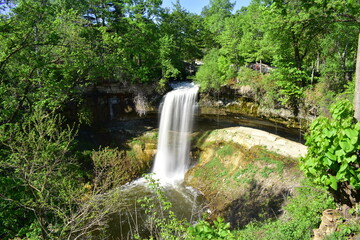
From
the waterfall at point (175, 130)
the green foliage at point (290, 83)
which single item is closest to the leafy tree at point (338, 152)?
the green foliage at point (290, 83)

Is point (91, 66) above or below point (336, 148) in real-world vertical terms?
above

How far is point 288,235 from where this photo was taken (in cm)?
531

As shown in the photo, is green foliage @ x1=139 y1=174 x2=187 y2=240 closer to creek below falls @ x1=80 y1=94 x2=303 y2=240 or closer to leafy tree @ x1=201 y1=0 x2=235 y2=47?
creek below falls @ x1=80 y1=94 x2=303 y2=240

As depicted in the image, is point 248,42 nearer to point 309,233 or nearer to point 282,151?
point 282,151

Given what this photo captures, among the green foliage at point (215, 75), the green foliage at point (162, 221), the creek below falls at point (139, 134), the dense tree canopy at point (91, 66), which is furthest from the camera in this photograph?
the green foliage at point (215, 75)

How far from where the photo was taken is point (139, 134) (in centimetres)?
1927

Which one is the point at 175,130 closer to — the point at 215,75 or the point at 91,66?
the point at 215,75

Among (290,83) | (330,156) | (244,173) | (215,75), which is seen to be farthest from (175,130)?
(330,156)

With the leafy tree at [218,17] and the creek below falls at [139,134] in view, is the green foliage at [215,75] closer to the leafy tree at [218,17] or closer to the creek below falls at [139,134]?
the creek below falls at [139,134]

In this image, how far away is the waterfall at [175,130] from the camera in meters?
17.5

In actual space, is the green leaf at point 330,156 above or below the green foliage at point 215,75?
below

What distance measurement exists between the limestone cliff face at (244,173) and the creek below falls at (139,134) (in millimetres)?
1046

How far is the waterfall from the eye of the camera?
690 inches

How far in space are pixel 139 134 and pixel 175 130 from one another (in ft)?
10.9
